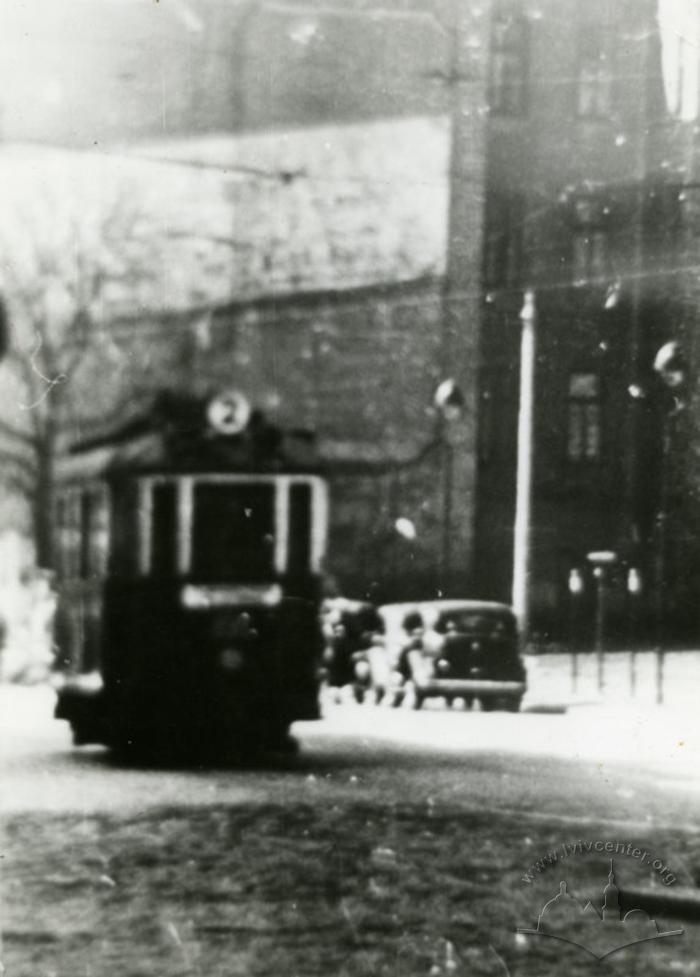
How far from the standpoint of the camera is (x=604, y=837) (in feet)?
11.3

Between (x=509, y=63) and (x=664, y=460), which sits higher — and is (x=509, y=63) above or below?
above

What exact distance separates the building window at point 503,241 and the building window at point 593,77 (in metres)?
0.38

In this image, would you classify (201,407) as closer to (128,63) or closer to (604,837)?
(128,63)

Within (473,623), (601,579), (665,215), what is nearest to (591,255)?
(665,215)

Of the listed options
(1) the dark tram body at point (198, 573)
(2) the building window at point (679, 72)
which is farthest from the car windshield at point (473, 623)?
(2) the building window at point (679, 72)

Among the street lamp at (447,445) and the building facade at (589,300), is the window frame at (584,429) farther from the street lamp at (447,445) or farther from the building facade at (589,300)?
the street lamp at (447,445)

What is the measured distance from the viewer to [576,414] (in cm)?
355

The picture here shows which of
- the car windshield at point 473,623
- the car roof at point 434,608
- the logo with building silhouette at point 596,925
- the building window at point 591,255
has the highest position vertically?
the building window at point 591,255

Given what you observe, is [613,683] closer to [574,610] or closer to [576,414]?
[574,610]

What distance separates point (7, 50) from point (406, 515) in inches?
70.1

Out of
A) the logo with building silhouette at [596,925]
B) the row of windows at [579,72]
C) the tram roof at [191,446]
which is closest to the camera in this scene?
the logo with building silhouette at [596,925]

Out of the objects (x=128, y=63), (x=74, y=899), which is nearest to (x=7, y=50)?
(x=128, y=63)

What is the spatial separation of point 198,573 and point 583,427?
1.26m

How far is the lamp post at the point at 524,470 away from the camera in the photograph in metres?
3.42
